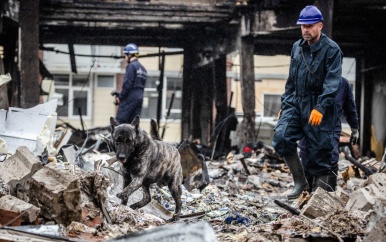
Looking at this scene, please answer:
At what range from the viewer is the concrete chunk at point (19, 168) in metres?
7.14

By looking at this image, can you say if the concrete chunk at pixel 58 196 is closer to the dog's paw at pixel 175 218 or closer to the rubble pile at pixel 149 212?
the rubble pile at pixel 149 212

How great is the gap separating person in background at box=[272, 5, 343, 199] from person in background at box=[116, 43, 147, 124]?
638cm

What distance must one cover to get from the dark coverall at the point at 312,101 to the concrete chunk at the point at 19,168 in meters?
2.46

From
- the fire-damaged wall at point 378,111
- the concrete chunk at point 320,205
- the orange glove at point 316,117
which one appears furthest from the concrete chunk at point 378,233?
the fire-damaged wall at point 378,111

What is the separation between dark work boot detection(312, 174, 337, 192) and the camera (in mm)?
8297

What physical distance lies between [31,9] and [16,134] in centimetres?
635

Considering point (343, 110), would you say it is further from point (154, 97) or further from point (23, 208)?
point (154, 97)

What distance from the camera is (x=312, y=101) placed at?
8.12 m

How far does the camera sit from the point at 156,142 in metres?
8.28

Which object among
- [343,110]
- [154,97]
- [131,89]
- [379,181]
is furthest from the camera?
[154,97]

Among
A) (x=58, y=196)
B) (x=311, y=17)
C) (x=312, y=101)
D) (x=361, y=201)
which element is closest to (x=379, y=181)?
(x=361, y=201)

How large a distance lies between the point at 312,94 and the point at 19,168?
2.95 meters

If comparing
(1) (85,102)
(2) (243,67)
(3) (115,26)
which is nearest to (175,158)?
(2) (243,67)

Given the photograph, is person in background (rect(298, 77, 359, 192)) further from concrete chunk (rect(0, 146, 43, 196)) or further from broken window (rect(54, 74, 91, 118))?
broken window (rect(54, 74, 91, 118))
